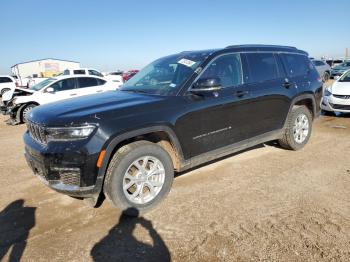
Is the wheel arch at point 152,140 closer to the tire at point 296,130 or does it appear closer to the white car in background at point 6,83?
the tire at point 296,130

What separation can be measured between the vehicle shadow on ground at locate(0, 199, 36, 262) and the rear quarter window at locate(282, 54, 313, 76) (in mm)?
4643

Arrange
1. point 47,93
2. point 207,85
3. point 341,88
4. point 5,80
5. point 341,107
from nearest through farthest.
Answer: point 207,85 → point 341,107 → point 341,88 → point 47,93 → point 5,80

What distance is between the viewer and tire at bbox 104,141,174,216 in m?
3.36

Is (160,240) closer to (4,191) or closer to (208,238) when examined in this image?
(208,238)

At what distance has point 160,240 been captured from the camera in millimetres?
3047

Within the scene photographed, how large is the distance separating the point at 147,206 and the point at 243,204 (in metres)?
1.17

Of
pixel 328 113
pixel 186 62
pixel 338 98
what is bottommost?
pixel 328 113

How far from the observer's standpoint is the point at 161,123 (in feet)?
11.7

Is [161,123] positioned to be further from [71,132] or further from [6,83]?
[6,83]

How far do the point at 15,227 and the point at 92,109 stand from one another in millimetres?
1609

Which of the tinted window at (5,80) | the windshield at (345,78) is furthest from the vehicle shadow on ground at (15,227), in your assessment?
the tinted window at (5,80)

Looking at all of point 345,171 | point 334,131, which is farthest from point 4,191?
point 334,131

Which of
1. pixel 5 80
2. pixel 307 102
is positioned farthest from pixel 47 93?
pixel 5 80

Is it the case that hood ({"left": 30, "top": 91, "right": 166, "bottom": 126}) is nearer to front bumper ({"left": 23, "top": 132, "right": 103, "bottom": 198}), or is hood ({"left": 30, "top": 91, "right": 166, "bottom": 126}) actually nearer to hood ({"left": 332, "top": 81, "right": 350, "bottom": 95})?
front bumper ({"left": 23, "top": 132, "right": 103, "bottom": 198})
